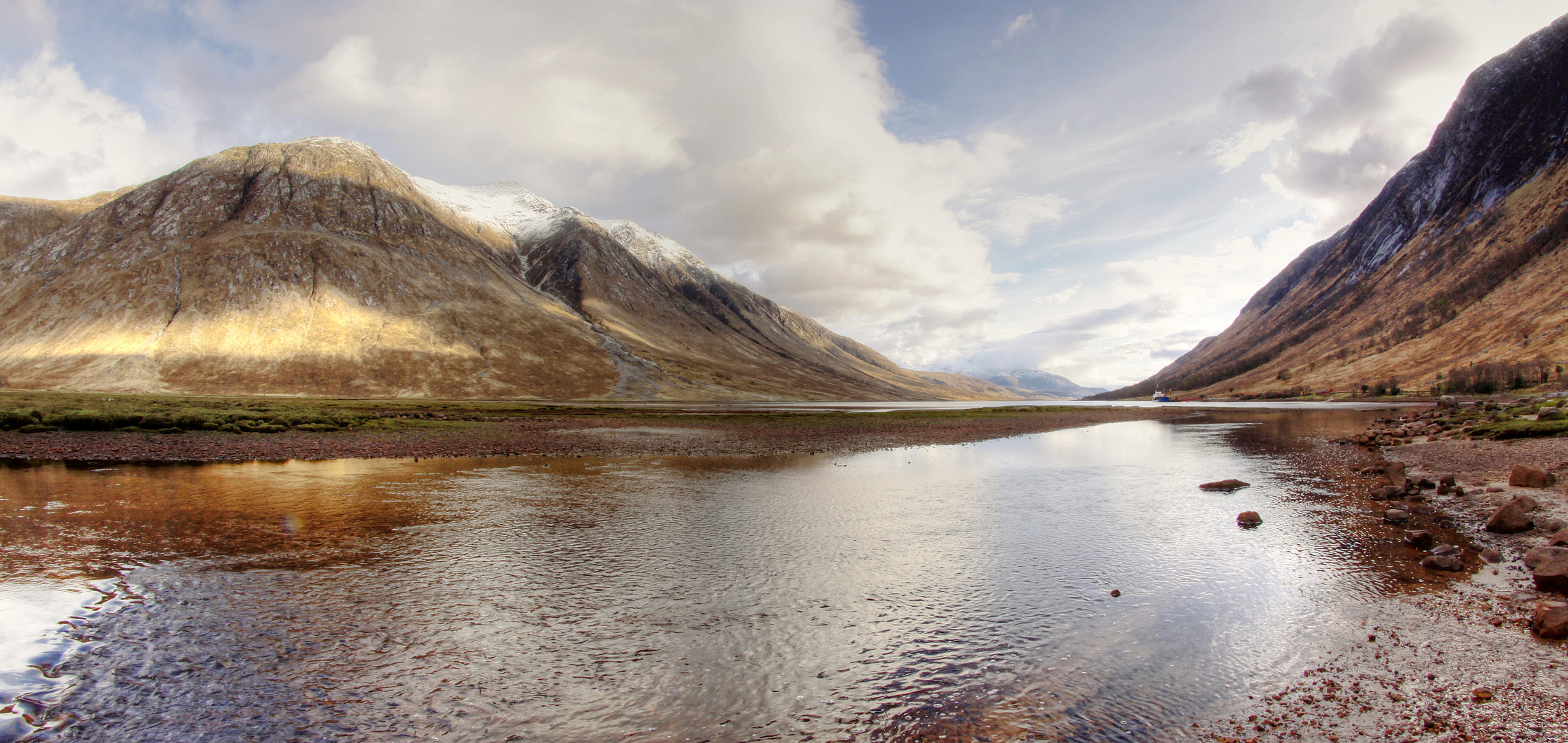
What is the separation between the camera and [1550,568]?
14.9 m

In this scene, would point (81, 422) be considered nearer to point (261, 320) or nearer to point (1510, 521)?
point (1510, 521)

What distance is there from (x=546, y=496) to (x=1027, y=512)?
875 inches

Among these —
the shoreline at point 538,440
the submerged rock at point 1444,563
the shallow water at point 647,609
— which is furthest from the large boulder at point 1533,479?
the shoreline at point 538,440

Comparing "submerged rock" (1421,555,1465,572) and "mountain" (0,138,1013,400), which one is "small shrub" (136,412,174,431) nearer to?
"submerged rock" (1421,555,1465,572)

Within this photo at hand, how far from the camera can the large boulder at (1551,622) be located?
12227mm

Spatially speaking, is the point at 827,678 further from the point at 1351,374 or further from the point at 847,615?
the point at 1351,374

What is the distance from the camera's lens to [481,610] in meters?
14.6

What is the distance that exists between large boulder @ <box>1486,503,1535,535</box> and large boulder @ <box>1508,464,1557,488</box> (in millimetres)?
7857

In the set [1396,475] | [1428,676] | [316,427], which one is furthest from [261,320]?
[1396,475]

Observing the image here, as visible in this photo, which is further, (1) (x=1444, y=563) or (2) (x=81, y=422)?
(2) (x=81, y=422)

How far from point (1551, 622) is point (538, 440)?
2288 inches

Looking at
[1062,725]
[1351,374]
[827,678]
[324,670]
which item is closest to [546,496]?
[324,670]

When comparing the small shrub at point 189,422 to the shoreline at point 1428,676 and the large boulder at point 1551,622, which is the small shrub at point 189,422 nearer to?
the shoreline at point 1428,676

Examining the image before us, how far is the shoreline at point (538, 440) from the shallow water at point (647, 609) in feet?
42.3
